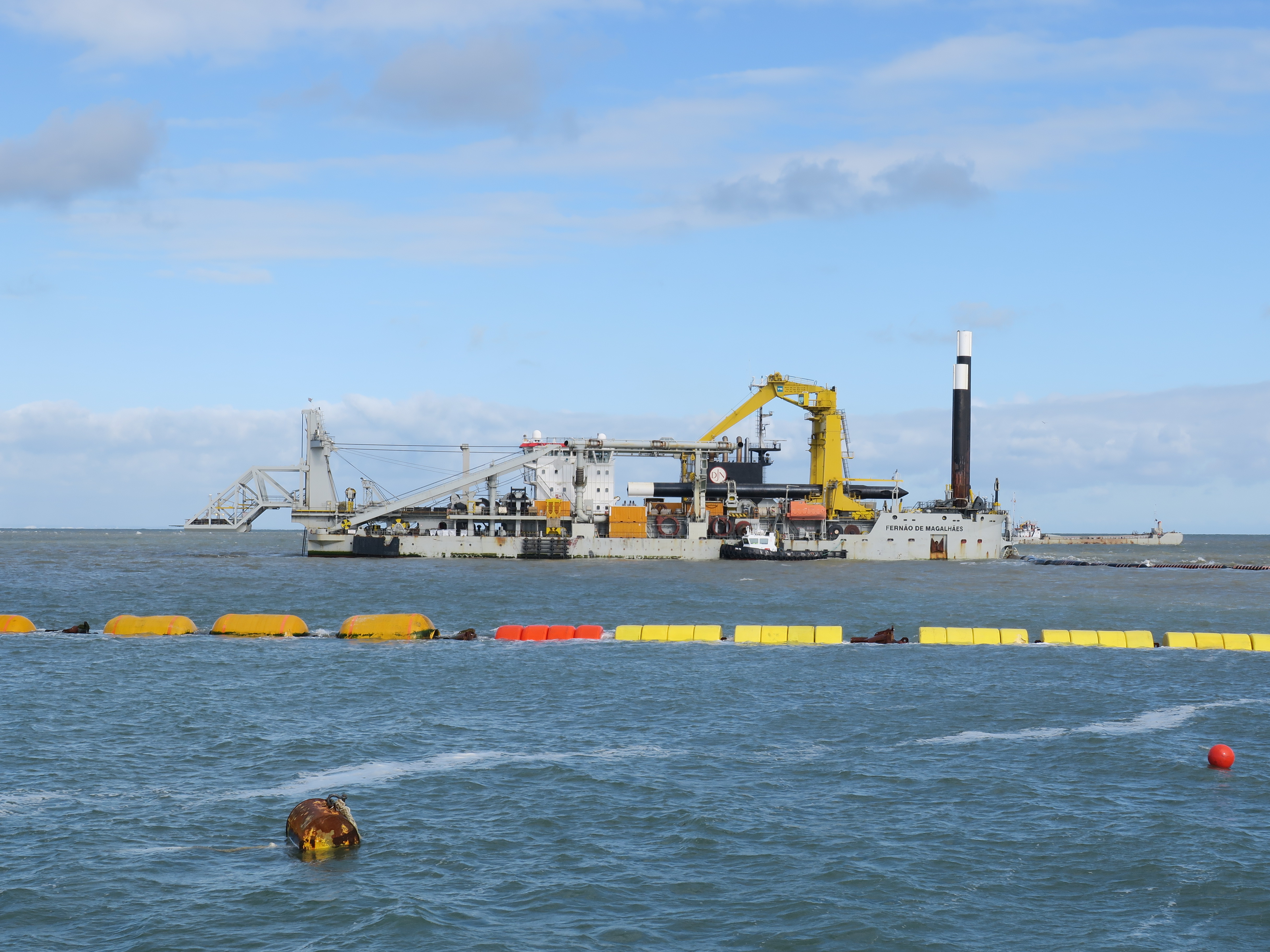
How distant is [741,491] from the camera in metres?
117

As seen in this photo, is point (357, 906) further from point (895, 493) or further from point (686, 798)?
point (895, 493)

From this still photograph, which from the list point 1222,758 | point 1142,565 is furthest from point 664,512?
point 1222,758

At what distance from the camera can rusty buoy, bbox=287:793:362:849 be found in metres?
18.2

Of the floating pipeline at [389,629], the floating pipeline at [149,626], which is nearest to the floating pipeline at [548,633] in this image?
the floating pipeline at [389,629]

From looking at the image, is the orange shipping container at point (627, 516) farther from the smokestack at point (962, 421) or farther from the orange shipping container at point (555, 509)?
the smokestack at point (962, 421)

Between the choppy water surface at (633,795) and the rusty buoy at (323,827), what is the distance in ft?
1.62

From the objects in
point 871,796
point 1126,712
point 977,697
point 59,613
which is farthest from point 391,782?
point 59,613

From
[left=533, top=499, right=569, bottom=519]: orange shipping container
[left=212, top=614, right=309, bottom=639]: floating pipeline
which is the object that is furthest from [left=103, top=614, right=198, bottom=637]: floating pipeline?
[left=533, top=499, right=569, bottom=519]: orange shipping container

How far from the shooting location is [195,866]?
57.4 ft

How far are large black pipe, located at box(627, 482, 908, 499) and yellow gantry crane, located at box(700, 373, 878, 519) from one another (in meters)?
1.51

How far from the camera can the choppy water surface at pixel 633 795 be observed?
51.2 feet

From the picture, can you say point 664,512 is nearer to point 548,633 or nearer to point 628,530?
point 628,530

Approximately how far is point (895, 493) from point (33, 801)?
107m

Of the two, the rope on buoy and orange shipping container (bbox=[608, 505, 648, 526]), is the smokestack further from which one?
the rope on buoy
